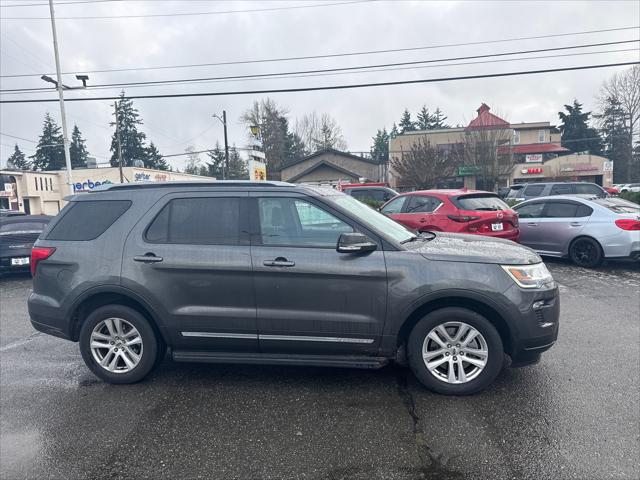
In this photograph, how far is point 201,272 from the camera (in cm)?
392

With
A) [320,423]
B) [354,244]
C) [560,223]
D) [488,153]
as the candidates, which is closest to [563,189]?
[560,223]

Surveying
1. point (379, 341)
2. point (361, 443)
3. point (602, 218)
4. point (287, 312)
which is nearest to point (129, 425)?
point (287, 312)

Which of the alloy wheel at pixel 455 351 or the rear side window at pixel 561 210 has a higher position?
the rear side window at pixel 561 210

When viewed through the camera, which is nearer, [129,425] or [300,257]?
[129,425]

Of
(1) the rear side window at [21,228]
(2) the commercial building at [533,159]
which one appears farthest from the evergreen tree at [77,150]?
(1) the rear side window at [21,228]

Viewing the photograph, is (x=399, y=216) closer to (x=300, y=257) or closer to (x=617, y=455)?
(x=300, y=257)

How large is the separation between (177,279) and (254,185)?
1112 mm

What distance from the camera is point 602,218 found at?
344 inches

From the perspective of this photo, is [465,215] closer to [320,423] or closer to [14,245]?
[320,423]

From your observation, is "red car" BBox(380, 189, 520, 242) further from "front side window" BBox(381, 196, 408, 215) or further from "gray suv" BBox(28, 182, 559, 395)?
"gray suv" BBox(28, 182, 559, 395)

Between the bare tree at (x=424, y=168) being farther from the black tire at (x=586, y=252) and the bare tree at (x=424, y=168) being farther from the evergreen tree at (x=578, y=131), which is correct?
the evergreen tree at (x=578, y=131)

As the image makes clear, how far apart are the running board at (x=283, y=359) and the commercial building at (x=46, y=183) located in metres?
40.2

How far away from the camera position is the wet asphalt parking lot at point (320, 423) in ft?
9.34

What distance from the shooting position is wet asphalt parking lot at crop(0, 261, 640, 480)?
9.34 feet
